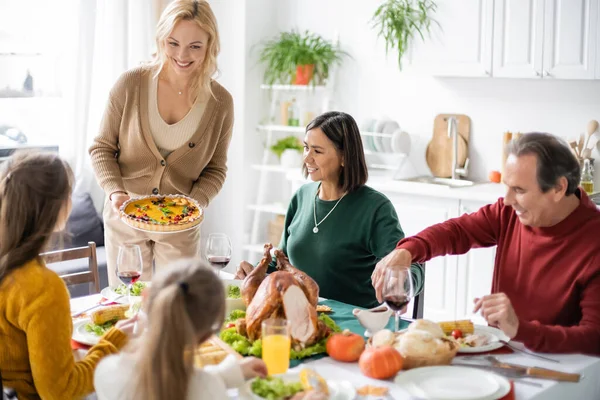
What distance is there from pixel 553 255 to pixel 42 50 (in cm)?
351

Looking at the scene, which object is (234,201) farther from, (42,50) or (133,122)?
(133,122)

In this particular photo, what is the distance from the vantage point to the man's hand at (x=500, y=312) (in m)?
1.95

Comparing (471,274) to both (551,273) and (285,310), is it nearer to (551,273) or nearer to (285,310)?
(551,273)

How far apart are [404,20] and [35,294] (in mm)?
3164

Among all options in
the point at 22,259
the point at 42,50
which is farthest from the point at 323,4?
the point at 22,259

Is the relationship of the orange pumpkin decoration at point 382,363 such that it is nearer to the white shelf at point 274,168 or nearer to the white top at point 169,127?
the white top at point 169,127

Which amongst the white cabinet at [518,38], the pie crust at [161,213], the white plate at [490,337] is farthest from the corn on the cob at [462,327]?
the white cabinet at [518,38]

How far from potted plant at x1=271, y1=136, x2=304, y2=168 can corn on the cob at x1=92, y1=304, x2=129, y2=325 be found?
2837 mm

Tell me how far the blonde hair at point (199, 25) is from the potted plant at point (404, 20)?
5.42 ft

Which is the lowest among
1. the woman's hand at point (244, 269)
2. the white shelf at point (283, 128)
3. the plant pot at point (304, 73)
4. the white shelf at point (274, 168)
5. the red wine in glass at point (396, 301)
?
the woman's hand at point (244, 269)

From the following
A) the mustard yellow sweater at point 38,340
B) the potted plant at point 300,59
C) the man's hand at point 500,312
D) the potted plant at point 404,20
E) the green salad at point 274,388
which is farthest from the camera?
the potted plant at point 300,59

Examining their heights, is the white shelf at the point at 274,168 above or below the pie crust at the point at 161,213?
above

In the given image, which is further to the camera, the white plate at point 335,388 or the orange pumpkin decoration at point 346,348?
the orange pumpkin decoration at point 346,348

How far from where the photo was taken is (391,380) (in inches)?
73.9
